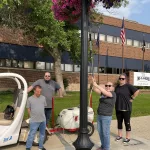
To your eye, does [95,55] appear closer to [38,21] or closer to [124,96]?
[38,21]

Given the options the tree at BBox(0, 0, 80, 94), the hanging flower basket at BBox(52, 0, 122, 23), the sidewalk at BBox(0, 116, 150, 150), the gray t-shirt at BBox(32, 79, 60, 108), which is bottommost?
the sidewalk at BBox(0, 116, 150, 150)

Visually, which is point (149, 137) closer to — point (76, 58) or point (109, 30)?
point (76, 58)

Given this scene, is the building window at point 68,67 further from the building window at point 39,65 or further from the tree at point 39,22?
the tree at point 39,22

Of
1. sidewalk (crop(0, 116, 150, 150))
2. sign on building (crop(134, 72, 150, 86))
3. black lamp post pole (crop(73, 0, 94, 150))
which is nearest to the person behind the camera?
black lamp post pole (crop(73, 0, 94, 150))

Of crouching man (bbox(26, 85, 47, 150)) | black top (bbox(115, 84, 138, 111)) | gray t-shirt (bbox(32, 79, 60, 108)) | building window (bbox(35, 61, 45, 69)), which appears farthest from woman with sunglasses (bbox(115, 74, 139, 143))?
building window (bbox(35, 61, 45, 69))

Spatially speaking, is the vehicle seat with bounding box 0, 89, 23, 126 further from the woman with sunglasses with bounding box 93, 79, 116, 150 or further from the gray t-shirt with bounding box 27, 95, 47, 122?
the woman with sunglasses with bounding box 93, 79, 116, 150

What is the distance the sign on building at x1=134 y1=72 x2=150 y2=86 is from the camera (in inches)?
1240

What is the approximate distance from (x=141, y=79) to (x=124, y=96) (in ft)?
79.5

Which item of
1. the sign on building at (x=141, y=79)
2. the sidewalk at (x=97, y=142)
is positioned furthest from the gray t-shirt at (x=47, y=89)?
the sign on building at (x=141, y=79)

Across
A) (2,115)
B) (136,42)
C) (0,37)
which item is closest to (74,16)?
(2,115)

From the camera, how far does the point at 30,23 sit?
21.6 metres

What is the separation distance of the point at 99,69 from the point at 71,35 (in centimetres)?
1463

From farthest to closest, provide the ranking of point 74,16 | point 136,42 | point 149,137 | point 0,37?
point 136,42, point 0,37, point 149,137, point 74,16

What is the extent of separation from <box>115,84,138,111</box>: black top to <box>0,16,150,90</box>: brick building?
1608 cm
